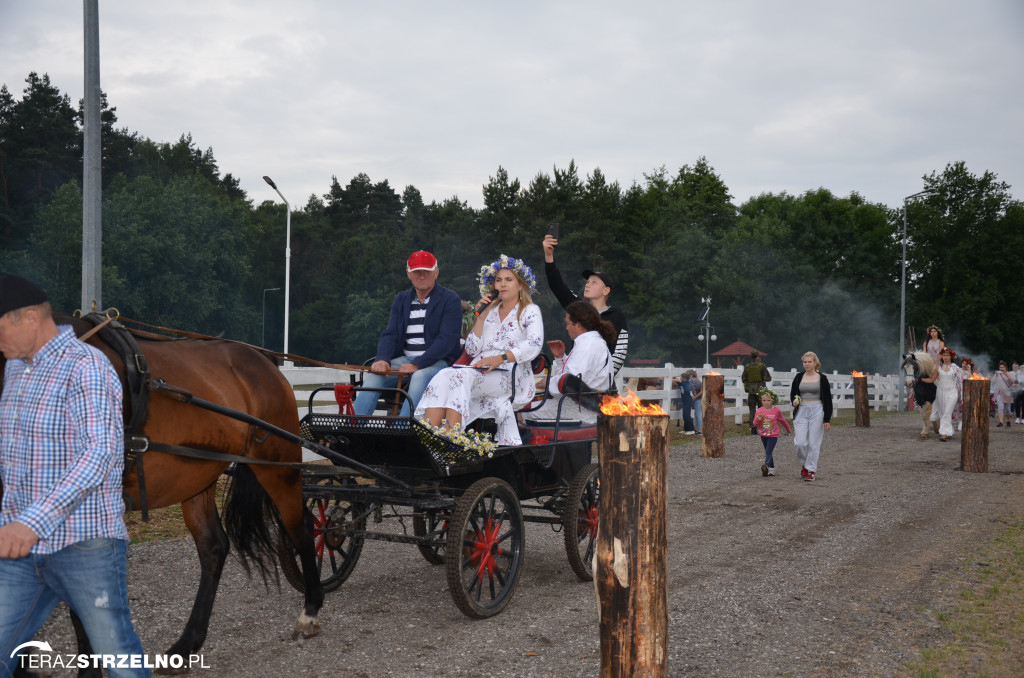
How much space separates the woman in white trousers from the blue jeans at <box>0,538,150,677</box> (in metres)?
10.8

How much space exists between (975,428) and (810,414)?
293 cm

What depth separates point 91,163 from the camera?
9.45 metres

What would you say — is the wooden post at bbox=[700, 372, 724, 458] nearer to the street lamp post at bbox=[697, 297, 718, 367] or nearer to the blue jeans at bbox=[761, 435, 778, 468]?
the blue jeans at bbox=[761, 435, 778, 468]

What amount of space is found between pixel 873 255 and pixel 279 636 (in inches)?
2558

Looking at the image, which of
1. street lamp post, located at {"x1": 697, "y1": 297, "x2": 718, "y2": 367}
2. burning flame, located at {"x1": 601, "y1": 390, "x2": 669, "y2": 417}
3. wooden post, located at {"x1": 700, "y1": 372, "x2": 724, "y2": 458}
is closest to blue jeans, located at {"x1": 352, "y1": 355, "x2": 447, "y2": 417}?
burning flame, located at {"x1": 601, "y1": 390, "x2": 669, "y2": 417}

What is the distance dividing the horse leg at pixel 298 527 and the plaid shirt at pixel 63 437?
2.16 metres

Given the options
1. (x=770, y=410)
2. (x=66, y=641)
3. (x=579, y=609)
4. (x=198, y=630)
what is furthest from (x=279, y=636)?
(x=770, y=410)

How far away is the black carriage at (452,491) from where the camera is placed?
5.41 metres

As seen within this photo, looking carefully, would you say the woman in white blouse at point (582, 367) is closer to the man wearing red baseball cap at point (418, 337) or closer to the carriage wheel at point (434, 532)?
the man wearing red baseball cap at point (418, 337)

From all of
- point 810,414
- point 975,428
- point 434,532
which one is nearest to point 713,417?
point 810,414

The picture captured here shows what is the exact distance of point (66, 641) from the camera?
4.77 meters

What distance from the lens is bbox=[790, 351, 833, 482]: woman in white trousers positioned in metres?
12.5

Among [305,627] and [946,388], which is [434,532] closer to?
[305,627]

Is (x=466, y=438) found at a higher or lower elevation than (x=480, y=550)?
higher
